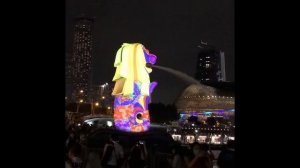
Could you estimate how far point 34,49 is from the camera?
4.89 m

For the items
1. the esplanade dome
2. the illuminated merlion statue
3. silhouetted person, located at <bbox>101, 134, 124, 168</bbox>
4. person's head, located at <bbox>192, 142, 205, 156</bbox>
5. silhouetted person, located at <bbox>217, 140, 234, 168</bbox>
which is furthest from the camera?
the esplanade dome

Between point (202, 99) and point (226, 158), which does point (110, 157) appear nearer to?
point (226, 158)

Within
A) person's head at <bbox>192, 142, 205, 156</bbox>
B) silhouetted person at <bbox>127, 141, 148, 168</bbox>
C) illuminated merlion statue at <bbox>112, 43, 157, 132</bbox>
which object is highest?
illuminated merlion statue at <bbox>112, 43, 157, 132</bbox>

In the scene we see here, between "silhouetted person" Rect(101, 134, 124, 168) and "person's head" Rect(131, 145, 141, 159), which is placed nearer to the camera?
"silhouetted person" Rect(101, 134, 124, 168)

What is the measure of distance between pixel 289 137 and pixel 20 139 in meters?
2.86

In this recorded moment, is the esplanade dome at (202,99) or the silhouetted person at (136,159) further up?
the esplanade dome at (202,99)

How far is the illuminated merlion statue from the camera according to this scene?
21094 millimetres

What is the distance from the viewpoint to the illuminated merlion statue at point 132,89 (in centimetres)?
2109

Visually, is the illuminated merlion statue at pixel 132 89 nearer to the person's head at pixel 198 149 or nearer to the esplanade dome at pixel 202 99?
the person's head at pixel 198 149

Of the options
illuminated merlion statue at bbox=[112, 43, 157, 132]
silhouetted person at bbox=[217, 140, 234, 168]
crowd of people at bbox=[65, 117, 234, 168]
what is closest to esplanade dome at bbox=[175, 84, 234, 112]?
illuminated merlion statue at bbox=[112, 43, 157, 132]

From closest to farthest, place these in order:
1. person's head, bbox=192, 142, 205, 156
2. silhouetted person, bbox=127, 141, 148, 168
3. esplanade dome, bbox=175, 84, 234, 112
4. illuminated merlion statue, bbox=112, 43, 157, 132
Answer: person's head, bbox=192, 142, 205, 156 < silhouetted person, bbox=127, 141, 148, 168 < illuminated merlion statue, bbox=112, 43, 157, 132 < esplanade dome, bbox=175, 84, 234, 112

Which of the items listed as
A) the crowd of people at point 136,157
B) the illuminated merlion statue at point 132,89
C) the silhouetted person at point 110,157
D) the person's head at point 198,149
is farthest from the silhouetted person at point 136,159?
the illuminated merlion statue at point 132,89

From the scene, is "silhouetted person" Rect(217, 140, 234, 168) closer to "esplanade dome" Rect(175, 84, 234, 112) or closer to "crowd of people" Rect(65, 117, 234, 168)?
"crowd of people" Rect(65, 117, 234, 168)

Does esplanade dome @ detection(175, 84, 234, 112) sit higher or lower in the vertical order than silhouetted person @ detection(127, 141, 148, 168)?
higher
